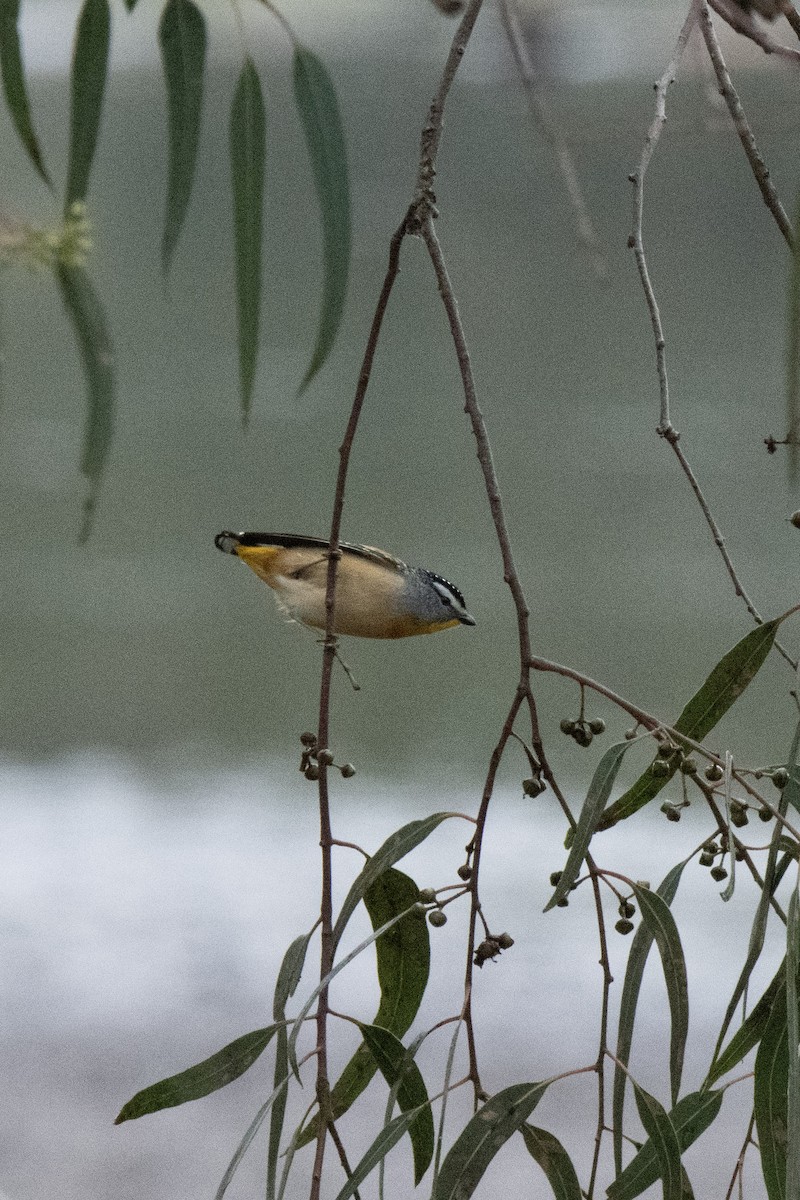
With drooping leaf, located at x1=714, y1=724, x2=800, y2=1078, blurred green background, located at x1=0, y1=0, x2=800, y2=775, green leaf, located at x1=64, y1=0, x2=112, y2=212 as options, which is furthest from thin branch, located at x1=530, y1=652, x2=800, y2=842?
blurred green background, located at x1=0, y1=0, x2=800, y2=775

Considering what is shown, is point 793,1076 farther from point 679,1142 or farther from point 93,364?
point 93,364

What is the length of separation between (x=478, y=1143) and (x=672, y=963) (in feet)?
0.29

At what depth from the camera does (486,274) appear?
3.71 meters

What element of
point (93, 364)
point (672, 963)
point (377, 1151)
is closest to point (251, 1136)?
point (377, 1151)

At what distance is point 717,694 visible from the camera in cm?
49

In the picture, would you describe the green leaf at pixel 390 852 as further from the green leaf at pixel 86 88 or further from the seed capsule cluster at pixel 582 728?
the green leaf at pixel 86 88

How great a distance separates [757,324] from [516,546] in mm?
1320

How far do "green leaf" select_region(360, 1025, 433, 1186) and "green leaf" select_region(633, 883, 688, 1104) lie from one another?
0.09 metres

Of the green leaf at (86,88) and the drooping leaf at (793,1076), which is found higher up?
the green leaf at (86,88)

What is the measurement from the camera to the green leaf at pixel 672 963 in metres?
0.45

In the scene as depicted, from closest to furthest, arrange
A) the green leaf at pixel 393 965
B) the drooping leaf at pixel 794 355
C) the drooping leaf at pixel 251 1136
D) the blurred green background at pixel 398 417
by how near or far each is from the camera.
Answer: the drooping leaf at pixel 794 355
the drooping leaf at pixel 251 1136
the green leaf at pixel 393 965
the blurred green background at pixel 398 417

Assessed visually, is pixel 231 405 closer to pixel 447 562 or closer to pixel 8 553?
pixel 8 553

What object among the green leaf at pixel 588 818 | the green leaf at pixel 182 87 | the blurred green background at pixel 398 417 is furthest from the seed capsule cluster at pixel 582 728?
the blurred green background at pixel 398 417

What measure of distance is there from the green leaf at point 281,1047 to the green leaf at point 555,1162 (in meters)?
0.09
